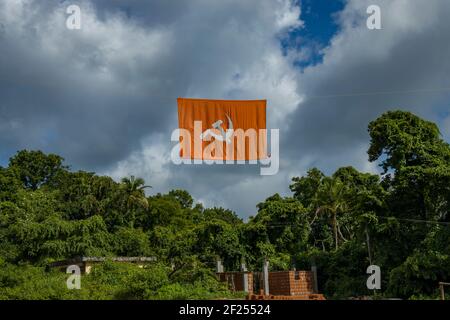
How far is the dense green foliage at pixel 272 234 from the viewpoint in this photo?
18141 mm

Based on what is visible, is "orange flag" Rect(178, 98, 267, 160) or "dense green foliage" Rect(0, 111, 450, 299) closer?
"orange flag" Rect(178, 98, 267, 160)

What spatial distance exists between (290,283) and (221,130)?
44.3 feet

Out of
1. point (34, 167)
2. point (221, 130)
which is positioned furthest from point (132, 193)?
point (221, 130)

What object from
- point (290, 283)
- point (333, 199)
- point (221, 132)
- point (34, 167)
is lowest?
point (290, 283)

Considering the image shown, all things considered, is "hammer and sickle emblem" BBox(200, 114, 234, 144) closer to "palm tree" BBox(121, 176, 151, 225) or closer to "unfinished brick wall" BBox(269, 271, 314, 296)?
"unfinished brick wall" BBox(269, 271, 314, 296)

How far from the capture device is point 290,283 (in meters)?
23.5

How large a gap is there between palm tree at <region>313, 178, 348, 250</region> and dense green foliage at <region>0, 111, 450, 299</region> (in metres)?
0.08

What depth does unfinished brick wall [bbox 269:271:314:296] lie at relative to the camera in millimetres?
23547

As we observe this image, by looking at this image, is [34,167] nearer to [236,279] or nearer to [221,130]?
[236,279]
